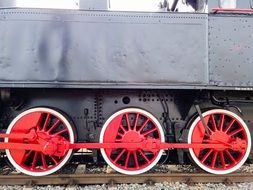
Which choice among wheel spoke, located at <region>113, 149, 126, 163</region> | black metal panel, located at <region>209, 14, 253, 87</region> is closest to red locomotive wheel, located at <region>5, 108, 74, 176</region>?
wheel spoke, located at <region>113, 149, 126, 163</region>

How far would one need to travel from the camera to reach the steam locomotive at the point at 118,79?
4.10 meters

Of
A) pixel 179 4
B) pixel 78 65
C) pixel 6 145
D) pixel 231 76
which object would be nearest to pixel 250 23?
pixel 231 76

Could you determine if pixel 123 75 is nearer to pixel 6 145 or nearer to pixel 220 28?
pixel 220 28

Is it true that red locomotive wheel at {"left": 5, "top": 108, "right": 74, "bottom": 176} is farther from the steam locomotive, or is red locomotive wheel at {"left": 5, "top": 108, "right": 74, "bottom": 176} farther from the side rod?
the side rod

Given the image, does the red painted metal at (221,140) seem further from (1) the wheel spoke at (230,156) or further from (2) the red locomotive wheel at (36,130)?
(2) the red locomotive wheel at (36,130)

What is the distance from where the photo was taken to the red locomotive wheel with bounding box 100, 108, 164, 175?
4383 millimetres

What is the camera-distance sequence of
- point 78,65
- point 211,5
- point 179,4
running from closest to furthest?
point 78,65, point 211,5, point 179,4

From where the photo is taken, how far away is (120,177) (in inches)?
168

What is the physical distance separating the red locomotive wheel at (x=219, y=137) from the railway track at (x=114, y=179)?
174mm

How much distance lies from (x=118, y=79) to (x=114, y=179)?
4.36 ft

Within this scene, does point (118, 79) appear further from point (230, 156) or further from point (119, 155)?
point (230, 156)

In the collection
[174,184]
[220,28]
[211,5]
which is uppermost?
[211,5]

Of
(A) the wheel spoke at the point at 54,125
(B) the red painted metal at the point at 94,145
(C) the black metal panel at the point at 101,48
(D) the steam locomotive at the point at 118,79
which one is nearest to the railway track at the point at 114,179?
(D) the steam locomotive at the point at 118,79

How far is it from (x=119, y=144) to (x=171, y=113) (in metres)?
0.94
